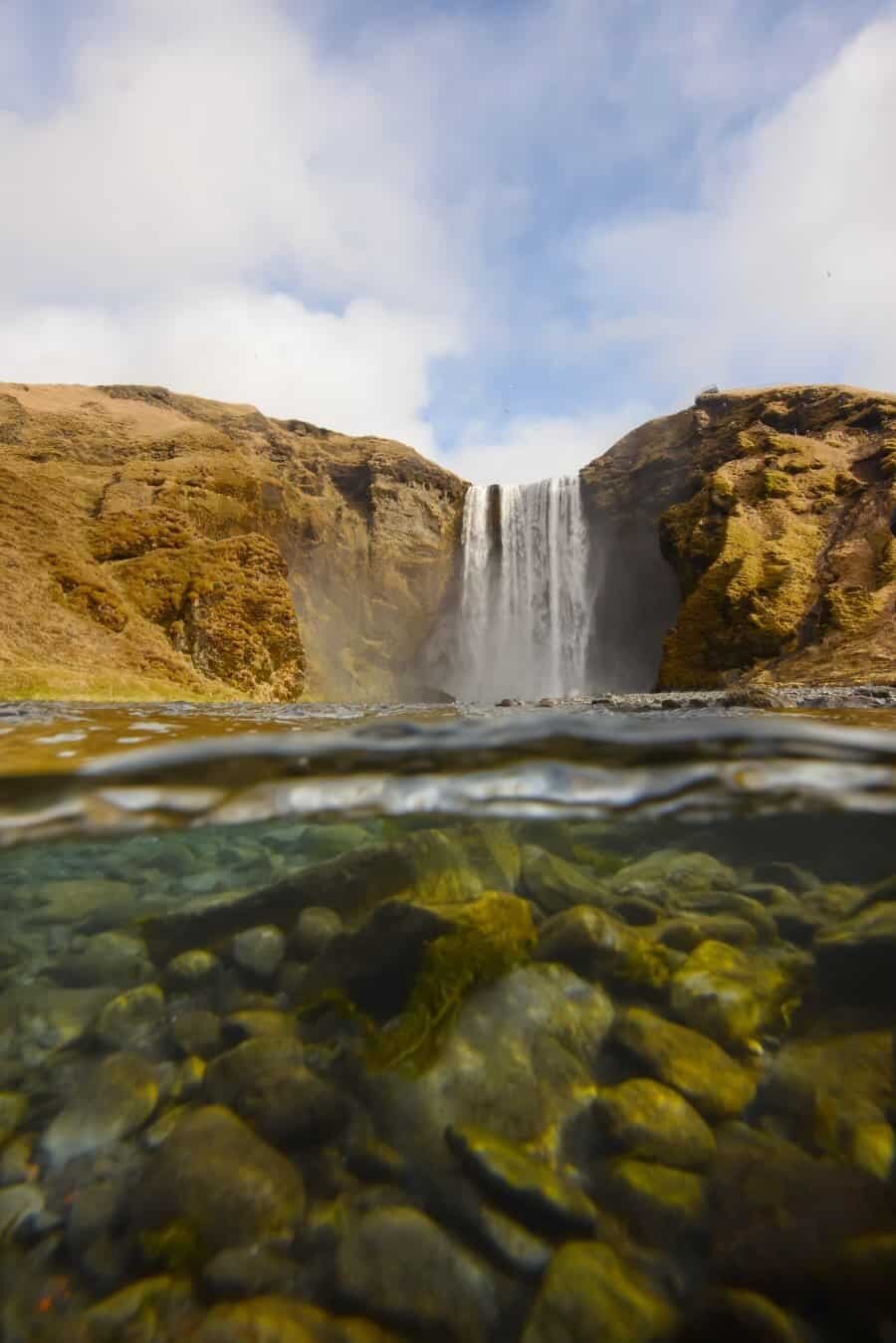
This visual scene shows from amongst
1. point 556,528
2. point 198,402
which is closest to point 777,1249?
point 556,528

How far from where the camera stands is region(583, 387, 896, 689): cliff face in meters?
23.9

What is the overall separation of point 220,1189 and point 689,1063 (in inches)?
79.0

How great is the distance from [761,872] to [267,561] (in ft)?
75.9

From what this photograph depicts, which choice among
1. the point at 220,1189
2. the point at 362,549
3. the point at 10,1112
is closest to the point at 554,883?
the point at 220,1189

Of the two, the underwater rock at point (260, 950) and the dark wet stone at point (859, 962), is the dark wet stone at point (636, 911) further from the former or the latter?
the underwater rock at point (260, 950)

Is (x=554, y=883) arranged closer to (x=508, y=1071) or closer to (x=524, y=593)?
(x=508, y=1071)

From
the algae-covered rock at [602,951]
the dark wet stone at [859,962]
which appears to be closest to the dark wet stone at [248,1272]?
the algae-covered rock at [602,951]

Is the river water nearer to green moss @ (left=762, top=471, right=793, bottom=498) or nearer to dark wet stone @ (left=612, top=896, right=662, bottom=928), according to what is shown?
dark wet stone @ (left=612, top=896, right=662, bottom=928)

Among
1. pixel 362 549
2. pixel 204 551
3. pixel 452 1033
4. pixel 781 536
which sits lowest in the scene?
pixel 452 1033

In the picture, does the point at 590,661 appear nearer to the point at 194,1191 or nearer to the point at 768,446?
the point at 768,446

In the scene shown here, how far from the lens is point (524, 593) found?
3828cm

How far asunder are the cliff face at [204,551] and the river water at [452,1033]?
13813 mm

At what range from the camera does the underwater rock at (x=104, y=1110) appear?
264 centimetres

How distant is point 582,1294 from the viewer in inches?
76.7
